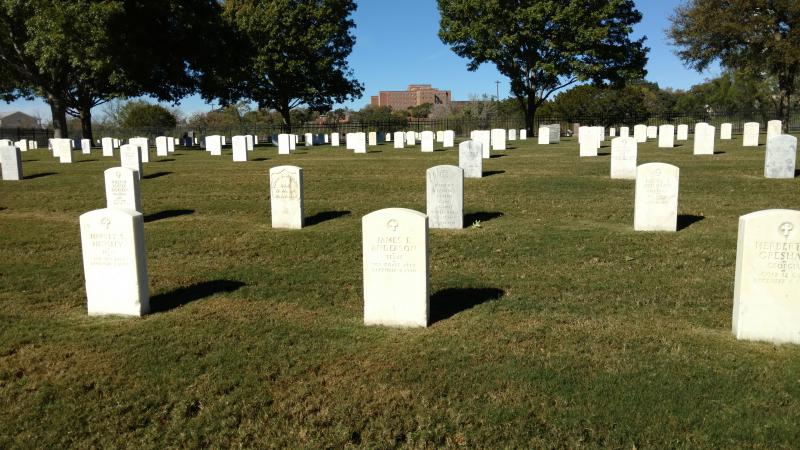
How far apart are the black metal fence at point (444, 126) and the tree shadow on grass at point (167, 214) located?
43256 millimetres

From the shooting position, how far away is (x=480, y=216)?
11.6 metres

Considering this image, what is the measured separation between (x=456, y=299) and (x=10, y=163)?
58.3 ft

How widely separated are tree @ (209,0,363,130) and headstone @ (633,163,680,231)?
36199 mm

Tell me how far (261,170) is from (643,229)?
45.7 ft

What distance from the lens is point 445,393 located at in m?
4.38

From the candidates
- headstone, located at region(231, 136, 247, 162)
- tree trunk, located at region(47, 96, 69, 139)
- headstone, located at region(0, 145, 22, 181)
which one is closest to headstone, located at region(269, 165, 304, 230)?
headstone, located at region(0, 145, 22, 181)

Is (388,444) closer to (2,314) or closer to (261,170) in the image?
(2,314)

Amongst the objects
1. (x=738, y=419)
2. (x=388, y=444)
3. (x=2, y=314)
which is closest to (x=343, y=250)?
(x=2, y=314)

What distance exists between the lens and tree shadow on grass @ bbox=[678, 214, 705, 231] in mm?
10242

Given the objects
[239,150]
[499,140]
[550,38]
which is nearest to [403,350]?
[239,150]

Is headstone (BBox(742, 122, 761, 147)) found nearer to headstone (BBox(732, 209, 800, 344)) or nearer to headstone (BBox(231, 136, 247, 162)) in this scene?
headstone (BBox(231, 136, 247, 162))

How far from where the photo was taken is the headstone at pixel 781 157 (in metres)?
14.9

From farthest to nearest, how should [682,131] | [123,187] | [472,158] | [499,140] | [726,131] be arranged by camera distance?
[682,131] → [726,131] → [499,140] → [472,158] → [123,187]

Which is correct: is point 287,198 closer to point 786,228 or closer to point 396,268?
point 396,268
